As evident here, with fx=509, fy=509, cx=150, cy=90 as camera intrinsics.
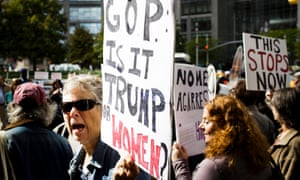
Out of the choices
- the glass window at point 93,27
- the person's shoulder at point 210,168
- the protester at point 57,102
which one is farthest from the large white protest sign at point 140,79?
the glass window at point 93,27

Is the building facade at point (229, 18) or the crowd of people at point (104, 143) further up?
the building facade at point (229, 18)

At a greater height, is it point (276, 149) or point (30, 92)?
point (30, 92)

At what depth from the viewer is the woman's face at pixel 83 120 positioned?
2805mm

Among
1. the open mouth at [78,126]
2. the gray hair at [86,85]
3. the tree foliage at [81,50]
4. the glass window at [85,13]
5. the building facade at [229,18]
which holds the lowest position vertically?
the open mouth at [78,126]

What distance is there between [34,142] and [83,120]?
0.92 m

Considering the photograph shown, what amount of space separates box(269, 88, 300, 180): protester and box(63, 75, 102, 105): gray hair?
4.74ft

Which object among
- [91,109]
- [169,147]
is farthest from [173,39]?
[91,109]

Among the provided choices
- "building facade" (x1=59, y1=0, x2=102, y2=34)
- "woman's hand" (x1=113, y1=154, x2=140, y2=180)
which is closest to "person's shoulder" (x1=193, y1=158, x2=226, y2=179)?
"woman's hand" (x1=113, y1=154, x2=140, y2=180)

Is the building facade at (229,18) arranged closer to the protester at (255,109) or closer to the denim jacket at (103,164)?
the protester at (255,109)

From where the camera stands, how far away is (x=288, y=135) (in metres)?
3.68

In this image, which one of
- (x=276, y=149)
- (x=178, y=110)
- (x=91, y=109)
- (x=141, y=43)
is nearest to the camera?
(x=141, y=43)

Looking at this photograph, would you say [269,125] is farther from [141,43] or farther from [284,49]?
[141,43]

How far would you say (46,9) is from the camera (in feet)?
173

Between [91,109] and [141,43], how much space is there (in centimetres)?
73
